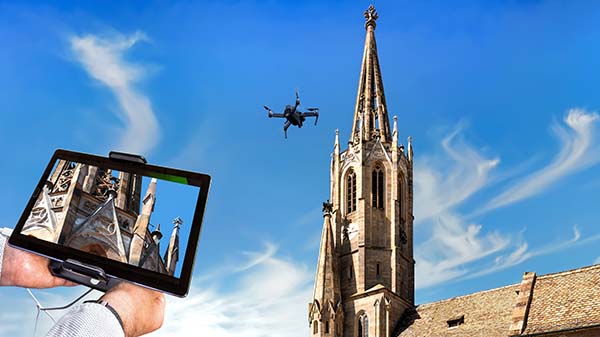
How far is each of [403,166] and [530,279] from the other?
54.9ft

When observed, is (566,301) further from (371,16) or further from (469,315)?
(371,16)

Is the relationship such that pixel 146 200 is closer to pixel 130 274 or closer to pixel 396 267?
pixel 130 274

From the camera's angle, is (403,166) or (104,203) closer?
(104,203)

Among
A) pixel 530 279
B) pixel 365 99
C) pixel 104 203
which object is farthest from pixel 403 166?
pixel 104 203

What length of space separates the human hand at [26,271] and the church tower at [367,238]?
39346 mm

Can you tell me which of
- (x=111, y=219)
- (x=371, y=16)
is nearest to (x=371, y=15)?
(x=371, y=16)

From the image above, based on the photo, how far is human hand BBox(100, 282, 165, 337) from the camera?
7.26ft

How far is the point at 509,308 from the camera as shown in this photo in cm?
3825

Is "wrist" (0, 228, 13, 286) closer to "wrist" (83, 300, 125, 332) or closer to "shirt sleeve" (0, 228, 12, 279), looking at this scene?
"shirt sleeve" (0, 228, 12, 279)

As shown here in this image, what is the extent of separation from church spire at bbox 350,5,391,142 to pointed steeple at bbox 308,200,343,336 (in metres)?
9.45

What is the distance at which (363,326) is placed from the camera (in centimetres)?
4200

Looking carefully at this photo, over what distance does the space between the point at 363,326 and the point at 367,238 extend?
20.6 ft

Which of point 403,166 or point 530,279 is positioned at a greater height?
point 403,166

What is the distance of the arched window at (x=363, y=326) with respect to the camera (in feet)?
137
